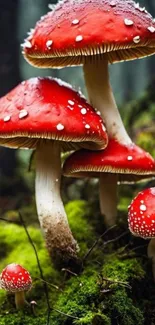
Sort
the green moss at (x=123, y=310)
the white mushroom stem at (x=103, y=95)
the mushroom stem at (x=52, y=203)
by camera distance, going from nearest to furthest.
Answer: the green moss at (x=123, y=310) → the mushroom stem at (x=52, y=203) → the white mushroom stem at (x=103, y=95)

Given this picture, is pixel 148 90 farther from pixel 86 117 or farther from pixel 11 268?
pixel 11 268

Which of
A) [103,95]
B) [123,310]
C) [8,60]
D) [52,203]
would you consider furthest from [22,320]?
[8,60]

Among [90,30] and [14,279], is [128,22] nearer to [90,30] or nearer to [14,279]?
[90,30]

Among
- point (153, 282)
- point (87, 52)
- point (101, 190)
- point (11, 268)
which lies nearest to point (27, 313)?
point (11, 268)

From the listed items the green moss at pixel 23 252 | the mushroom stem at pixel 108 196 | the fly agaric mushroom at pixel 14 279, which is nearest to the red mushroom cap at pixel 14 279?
the fly agaric mushroom at pixel 14 279

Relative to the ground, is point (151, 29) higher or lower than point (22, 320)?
higher

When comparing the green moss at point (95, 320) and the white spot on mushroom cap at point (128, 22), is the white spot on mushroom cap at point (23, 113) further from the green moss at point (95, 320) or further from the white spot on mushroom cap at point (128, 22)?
the green moss at point (95, 320)

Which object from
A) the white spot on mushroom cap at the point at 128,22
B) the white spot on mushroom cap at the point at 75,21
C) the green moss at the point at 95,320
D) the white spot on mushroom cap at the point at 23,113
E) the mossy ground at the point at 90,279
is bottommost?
the mossy ground at the point at 90,279

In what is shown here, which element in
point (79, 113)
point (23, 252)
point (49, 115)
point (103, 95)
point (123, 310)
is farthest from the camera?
point (23, 252)

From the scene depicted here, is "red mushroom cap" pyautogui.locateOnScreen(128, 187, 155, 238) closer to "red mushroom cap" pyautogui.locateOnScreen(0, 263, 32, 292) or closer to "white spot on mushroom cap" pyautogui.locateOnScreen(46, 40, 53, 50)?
"red mushroom cap" pyautogui.locateOnScreen(0, 263, 32, 292)
